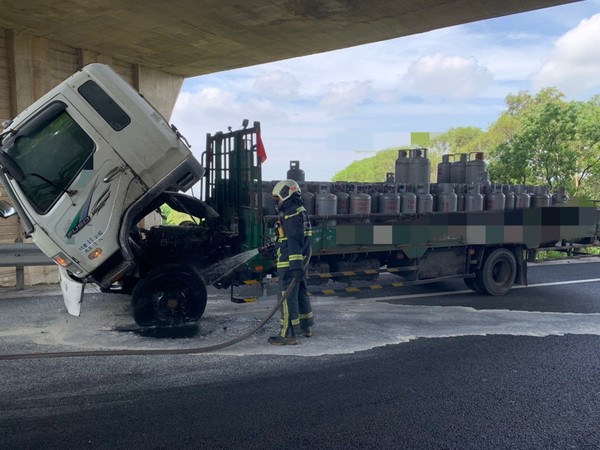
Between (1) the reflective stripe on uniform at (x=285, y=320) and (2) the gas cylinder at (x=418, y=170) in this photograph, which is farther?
(2) the gas cylinder at (x=418, y=170)

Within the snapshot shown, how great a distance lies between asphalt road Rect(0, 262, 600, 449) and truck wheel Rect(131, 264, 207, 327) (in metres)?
0.31

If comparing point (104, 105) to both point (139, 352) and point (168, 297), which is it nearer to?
point (168, 297)

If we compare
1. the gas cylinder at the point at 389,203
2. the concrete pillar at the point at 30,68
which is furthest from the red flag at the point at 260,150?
the concrete pillar at the point at 30,68

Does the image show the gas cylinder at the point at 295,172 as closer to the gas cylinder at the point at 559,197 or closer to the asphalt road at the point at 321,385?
the asphalt road at the point at 321,385

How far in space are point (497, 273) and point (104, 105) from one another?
7.38 meters

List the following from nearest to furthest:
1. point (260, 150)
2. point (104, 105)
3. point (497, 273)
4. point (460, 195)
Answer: point (104, 105) → point (260, 150) → point (460, 195) → point (497, 273)

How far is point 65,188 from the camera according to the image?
17.3 ft

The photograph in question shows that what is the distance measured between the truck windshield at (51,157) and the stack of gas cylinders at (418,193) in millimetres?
2608

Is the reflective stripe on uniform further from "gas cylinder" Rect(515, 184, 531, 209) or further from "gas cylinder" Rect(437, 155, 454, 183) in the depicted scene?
"gas cylinder" Rect(515, 184, 531, 209)

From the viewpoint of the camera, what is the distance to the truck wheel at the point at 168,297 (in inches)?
237

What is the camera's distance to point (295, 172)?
7789mm

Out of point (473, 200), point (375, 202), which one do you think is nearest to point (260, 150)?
point (375, 202)

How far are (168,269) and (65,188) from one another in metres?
1.58

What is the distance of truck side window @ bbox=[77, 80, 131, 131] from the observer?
213 inches
